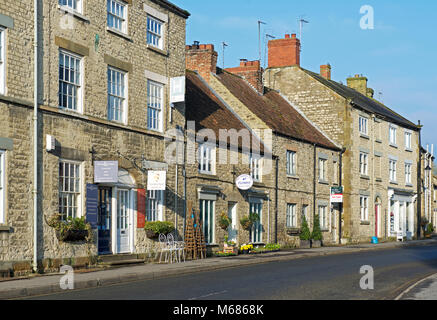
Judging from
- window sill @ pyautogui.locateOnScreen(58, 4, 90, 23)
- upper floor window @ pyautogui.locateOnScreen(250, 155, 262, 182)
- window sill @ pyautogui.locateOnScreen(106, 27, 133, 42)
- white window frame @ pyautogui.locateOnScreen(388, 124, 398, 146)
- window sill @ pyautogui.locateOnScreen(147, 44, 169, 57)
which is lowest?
upper floor window @ pyautogui.locateOnScreen(250, 155, 262, 182)

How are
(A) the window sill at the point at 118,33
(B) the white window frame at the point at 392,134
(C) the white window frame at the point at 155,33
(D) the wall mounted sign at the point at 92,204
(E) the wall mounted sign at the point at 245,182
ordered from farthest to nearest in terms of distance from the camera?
(B) the white window frame at the point at 392,134 → (E) the wall mounted sign at the point at 245,182 → (C) the white window frame at the point at 155,33 → (A) the window sill at the point at 118,33 → (D) the wall mounted sign at the point at 92,204

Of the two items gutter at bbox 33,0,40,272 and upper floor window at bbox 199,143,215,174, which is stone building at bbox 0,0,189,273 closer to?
gutter at bbox 33,0,40,272

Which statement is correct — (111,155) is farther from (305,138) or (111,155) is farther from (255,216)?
(305,138)

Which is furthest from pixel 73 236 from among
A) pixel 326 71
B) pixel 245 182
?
pixel 326 71

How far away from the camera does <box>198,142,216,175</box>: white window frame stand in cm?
2681

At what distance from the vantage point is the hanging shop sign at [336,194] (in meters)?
38.2

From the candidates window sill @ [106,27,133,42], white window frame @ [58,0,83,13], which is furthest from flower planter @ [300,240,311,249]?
white window frame @ [58,0,83,13]

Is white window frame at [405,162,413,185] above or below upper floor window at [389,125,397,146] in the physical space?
below

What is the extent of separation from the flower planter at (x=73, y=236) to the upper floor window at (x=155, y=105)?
17.5 feet

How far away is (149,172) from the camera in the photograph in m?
22.5

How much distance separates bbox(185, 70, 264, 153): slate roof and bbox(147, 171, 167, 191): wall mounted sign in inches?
194

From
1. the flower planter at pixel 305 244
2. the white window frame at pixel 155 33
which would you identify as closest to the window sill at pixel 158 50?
the white window frame at pixel 155 33

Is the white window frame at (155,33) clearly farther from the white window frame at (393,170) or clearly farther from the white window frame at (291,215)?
the white window frame at (393,170)
